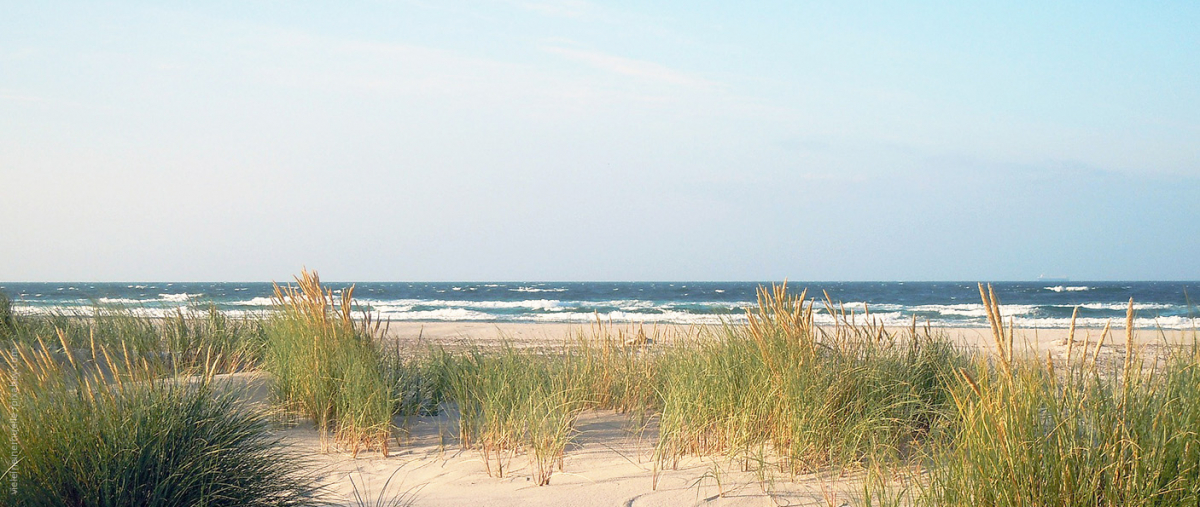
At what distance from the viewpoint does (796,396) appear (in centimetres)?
429

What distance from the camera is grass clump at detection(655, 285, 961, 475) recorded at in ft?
13.9

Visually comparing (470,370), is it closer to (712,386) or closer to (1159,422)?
(712,386)

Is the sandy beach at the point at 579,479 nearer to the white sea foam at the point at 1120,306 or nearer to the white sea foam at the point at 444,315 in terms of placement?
the white sea foam at the point at 444,315

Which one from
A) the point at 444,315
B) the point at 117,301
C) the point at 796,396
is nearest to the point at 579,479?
the point at 796,396

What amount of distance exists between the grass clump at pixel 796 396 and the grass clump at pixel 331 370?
1872 millimetres

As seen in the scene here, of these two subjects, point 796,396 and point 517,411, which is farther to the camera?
point 517,411

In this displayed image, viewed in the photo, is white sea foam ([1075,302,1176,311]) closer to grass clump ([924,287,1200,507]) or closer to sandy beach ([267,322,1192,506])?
sandy beach ([267,322,1192,506])

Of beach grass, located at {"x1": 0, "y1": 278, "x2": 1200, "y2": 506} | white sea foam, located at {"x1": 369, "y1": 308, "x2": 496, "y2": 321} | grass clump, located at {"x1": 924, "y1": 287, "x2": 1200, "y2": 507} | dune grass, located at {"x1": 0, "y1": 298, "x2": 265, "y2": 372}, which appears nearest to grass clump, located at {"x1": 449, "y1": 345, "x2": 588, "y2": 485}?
beach grass, located at {"x1": 0, "y1": 278, "x2": 1200, "y2": 506}

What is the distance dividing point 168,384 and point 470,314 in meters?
31.0

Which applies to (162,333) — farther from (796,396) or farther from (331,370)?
(796,396)

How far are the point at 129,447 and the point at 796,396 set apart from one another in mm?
3000

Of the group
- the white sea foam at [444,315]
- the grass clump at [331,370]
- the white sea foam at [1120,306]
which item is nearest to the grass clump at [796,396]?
the grass clump at [331,370]

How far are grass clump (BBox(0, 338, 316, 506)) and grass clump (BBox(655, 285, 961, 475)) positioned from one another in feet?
6.24

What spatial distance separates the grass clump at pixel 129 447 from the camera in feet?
9.48
